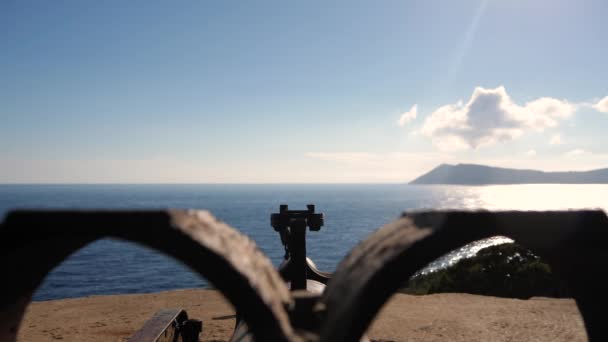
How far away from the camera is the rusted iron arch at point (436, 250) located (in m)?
2.09

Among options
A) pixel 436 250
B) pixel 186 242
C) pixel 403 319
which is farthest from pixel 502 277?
pixel 186 242

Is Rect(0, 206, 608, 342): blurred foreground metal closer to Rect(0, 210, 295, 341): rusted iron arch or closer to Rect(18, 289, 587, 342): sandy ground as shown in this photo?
Rect(0, 210, 295, 341): rusted iron arch

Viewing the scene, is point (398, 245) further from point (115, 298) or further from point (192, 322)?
point (115, 298)

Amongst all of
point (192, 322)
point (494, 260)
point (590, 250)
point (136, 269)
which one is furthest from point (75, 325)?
point (136, 269)

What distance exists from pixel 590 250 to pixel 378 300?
1609 mm

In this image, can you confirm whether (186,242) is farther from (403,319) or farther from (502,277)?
(502,277)

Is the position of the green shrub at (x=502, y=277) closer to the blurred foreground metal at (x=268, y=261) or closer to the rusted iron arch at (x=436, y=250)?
the rusted iron arch at (x=436, y=250)

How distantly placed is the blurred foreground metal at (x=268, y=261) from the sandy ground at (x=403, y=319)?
1109cm

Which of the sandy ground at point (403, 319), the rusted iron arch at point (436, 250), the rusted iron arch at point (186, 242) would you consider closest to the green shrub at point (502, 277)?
the sandy ground at point (403, 319)

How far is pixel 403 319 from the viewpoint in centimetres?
1484

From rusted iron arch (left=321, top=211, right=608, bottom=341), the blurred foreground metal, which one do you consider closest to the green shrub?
rusted iron arch (left=321, top=211, right=608, bottom=341)

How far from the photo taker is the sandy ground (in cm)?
1270

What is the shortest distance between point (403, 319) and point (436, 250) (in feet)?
46.2

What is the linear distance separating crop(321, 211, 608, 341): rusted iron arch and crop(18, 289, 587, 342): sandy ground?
1093cm
